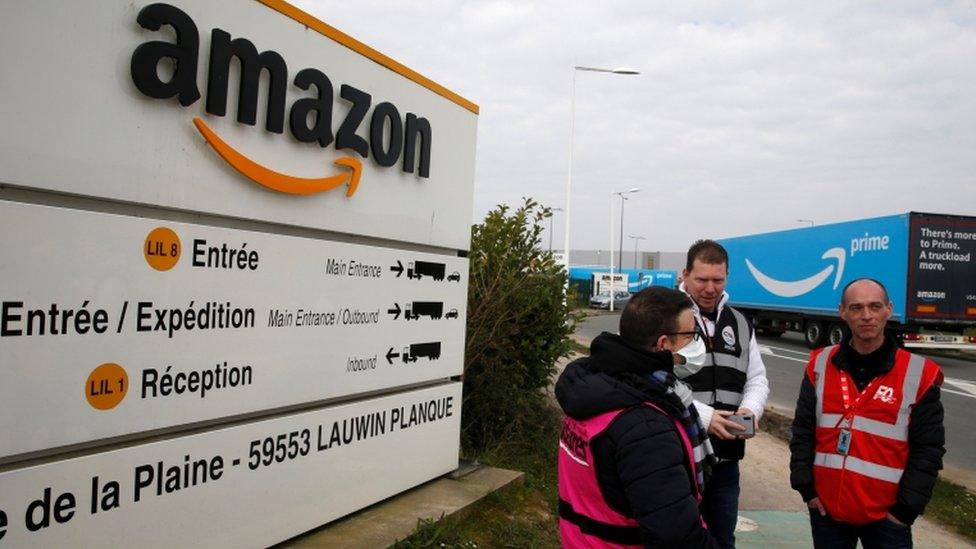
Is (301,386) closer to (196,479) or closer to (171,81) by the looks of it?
(196,479)

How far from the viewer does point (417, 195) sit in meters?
4.55

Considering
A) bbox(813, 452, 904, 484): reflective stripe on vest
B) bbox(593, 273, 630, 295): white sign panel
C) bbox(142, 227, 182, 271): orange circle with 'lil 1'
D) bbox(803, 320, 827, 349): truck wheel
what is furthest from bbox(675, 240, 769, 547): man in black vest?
bbox(593, 273, 630, 295): white sign panel

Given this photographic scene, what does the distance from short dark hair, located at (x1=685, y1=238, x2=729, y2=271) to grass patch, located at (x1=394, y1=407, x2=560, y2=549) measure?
1.94 metres

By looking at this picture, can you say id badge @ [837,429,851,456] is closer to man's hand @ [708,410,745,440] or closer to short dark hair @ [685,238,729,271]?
man's hand @ [708,410,745,440]

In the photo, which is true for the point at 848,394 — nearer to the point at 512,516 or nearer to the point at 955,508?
the point at 512,516

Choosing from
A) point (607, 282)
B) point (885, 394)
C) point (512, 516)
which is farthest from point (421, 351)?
point (607, 282)

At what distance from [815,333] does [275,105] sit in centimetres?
2197

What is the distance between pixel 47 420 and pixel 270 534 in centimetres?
130

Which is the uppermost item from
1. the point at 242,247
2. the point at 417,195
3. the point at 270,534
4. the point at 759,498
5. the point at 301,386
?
the point at 417,195

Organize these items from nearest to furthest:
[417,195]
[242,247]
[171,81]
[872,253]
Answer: [171,81] < [242,247] < [417,195] < [872,253]

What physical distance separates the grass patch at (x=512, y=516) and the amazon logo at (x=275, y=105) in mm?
1924

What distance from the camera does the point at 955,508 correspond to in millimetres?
5980

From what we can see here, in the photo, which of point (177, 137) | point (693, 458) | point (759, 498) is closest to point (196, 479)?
point (177, 137)

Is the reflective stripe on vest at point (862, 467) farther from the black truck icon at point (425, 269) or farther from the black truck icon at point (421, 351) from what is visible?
the black truck icon at point (425, 269)
